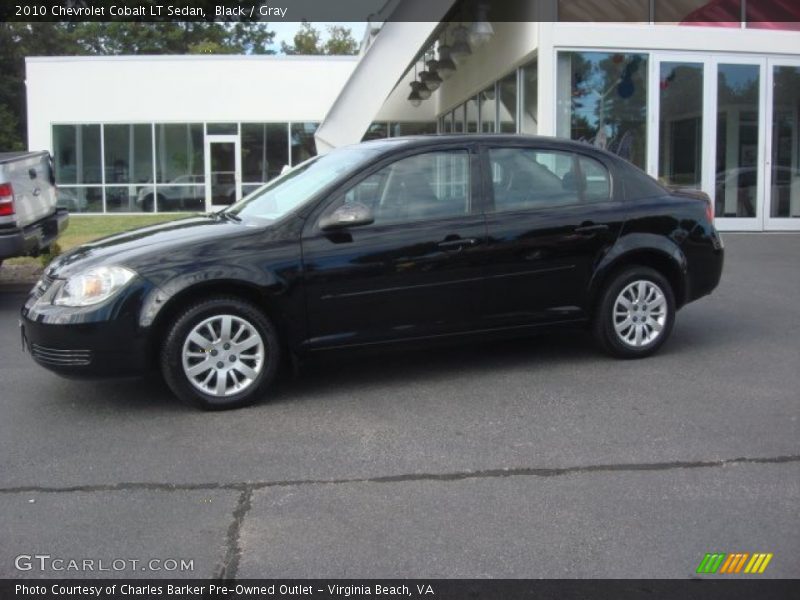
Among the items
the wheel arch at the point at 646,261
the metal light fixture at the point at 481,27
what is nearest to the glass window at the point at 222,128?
the metal light fixture at the point at 481,27

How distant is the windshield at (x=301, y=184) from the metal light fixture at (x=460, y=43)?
11.4 metres

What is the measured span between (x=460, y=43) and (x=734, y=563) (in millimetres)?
15413

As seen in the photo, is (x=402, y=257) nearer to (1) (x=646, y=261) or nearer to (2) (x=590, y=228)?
(2) (x=590, y=228)

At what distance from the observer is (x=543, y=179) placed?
6090 millimetres

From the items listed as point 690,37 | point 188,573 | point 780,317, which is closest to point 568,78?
point 690,37

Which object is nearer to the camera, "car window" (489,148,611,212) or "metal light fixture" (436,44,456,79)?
"car window" (489,148,611,212)

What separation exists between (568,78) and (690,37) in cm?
221

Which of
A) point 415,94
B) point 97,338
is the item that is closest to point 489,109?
point 415,94

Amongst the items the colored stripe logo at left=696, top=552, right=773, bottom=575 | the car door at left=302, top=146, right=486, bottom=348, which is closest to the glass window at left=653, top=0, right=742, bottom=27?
the car door at left=302, top=146, right=486, bottom=348

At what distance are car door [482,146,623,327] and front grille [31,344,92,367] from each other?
2638 millimetres

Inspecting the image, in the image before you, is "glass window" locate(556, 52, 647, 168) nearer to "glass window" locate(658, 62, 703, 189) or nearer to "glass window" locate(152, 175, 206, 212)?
"glass window" locate(658, 62, 703, 189)

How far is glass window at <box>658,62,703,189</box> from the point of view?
566 inches

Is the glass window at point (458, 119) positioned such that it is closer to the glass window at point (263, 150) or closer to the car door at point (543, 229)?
the glass window at point (263, 150)

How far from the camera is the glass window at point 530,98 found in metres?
14.5
